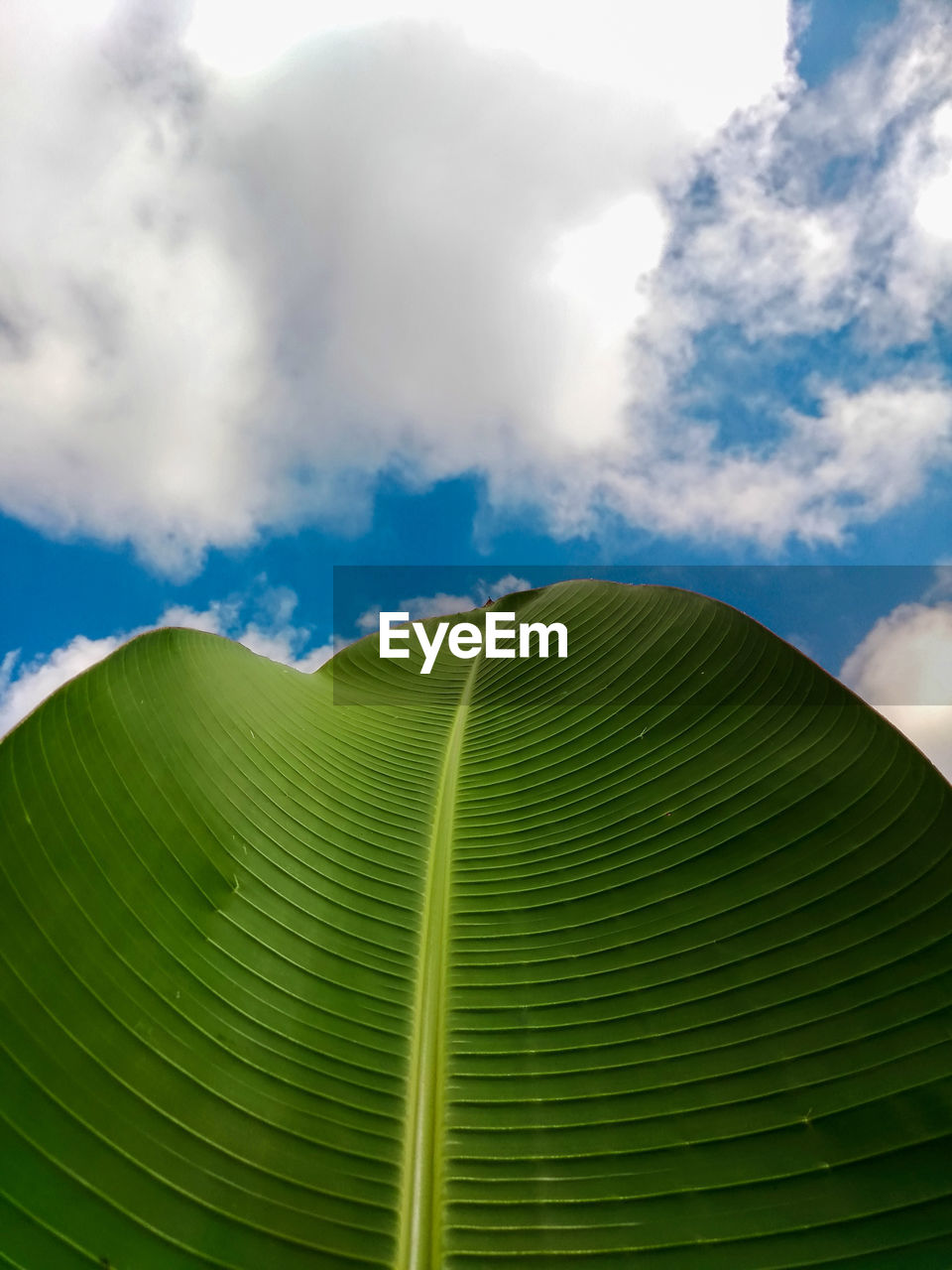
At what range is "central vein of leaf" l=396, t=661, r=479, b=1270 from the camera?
0.74 m

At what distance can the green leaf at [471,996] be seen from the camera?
2.37 feet

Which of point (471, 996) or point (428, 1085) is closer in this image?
point (428, 1085)

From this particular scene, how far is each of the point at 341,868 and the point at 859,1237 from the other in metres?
0.89

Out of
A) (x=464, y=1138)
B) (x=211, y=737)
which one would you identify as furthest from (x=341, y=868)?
(x=464, y=1138)

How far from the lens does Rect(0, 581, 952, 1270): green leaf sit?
722mm

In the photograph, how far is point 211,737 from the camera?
4.26 ft

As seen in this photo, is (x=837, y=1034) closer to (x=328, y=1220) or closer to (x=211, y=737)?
(x=328, y=1220)

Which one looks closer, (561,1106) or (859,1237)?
(859,1237)

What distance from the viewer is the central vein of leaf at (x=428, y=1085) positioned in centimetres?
74

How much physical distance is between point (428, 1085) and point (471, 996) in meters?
0.15

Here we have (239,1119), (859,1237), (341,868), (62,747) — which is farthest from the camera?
(341,868)

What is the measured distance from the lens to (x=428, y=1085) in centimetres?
88

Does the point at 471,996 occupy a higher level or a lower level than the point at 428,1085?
higher

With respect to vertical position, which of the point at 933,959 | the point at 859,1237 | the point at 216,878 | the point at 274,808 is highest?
the point at 274,808
